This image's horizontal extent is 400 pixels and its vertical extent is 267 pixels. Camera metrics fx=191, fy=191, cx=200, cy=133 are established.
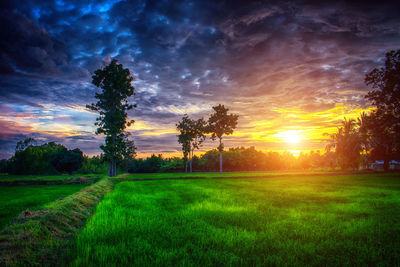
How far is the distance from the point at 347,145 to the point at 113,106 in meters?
46.1

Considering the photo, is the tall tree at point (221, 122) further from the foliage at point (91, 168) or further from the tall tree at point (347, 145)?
the foliage at point (91, 168)

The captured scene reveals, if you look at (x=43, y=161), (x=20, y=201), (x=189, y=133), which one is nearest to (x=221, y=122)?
(x=189, y=133)

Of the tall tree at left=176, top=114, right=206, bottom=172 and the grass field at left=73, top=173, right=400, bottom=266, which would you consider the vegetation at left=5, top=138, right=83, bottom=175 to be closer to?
the tall tree at left=176, top=114, right=206, bottom=172

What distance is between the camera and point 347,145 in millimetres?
39938

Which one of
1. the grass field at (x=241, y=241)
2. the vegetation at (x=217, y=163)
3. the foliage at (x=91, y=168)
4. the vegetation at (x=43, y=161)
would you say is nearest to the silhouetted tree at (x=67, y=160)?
the vegetation at (x=43, y=161)

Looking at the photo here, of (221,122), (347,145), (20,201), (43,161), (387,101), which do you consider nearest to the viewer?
(20,201)

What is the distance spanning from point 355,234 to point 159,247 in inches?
153

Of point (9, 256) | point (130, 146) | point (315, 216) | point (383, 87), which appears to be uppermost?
point (383, 87)

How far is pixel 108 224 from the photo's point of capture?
14.7 feet

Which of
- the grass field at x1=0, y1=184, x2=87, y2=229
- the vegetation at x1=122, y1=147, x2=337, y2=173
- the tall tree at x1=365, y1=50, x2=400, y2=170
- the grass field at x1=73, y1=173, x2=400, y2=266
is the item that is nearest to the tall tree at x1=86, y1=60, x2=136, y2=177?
the grass field at x1=0, y1=184, x2=87, y2=229

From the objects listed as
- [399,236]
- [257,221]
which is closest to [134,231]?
Result: [257,221]

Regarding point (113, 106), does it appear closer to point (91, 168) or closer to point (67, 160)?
point (67, 160)

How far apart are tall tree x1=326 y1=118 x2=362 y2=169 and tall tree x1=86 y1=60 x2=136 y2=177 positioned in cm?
4308

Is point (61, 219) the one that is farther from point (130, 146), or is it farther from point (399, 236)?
point (130, 146)
